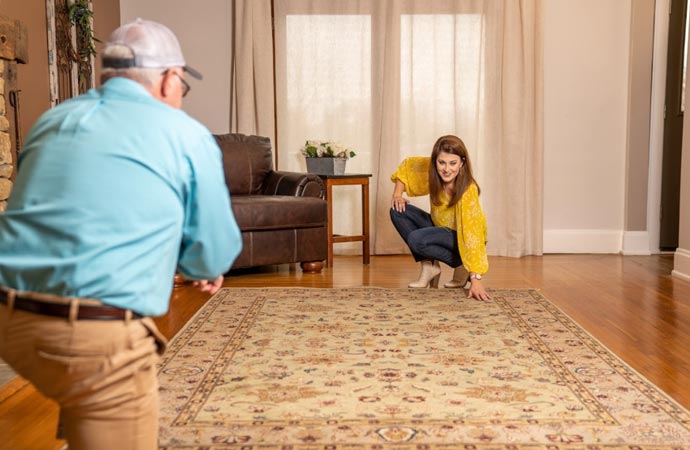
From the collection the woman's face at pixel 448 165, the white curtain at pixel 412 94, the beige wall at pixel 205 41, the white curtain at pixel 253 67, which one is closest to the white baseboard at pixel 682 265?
the white curtain at pixel 412 94

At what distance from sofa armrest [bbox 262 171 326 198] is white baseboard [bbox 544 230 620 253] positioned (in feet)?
6.48

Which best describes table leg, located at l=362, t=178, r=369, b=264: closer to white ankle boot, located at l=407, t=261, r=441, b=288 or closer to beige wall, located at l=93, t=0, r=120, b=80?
white ankle boot, located at l=407, t=261, r=441, b=288

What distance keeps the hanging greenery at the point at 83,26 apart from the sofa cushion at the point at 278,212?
1.48 metres

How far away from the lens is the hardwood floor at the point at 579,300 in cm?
253

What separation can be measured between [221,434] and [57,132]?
1181mm

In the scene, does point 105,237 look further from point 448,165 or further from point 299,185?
point 299,185

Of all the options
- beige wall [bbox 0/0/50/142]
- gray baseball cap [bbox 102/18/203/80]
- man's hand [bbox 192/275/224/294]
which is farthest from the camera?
beige wall [bbox 0/0/50/142]

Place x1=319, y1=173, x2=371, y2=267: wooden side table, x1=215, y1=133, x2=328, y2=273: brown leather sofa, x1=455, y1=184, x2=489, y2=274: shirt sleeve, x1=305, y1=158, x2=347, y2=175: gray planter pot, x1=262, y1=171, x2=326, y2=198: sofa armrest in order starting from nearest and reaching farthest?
x1=455, y1=184, x2=489, y2=274: shirt sleeve < x1=215, y1=133, x2=328, y2=273: brown leather sofa < x1=262, y1=171, x2=326, y2=198: sofa armrest < x1=319, y1=173, x2=371, y2=267: wooden side table < x1=305, y1=158, x2=347, y2=175: gray planter pot

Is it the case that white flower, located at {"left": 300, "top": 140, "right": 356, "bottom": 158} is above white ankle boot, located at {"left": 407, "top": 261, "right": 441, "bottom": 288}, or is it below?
above

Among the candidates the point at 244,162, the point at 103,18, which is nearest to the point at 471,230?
the point at 244,162

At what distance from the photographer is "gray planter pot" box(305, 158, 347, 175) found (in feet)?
18.8

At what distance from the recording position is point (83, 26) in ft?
17.8

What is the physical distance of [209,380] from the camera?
2777 mm

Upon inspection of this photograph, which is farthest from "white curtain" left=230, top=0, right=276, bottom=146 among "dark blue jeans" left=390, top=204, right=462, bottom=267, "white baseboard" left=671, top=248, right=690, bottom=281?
"white baseboard" left=671, top=248, right=690, bottom=281
